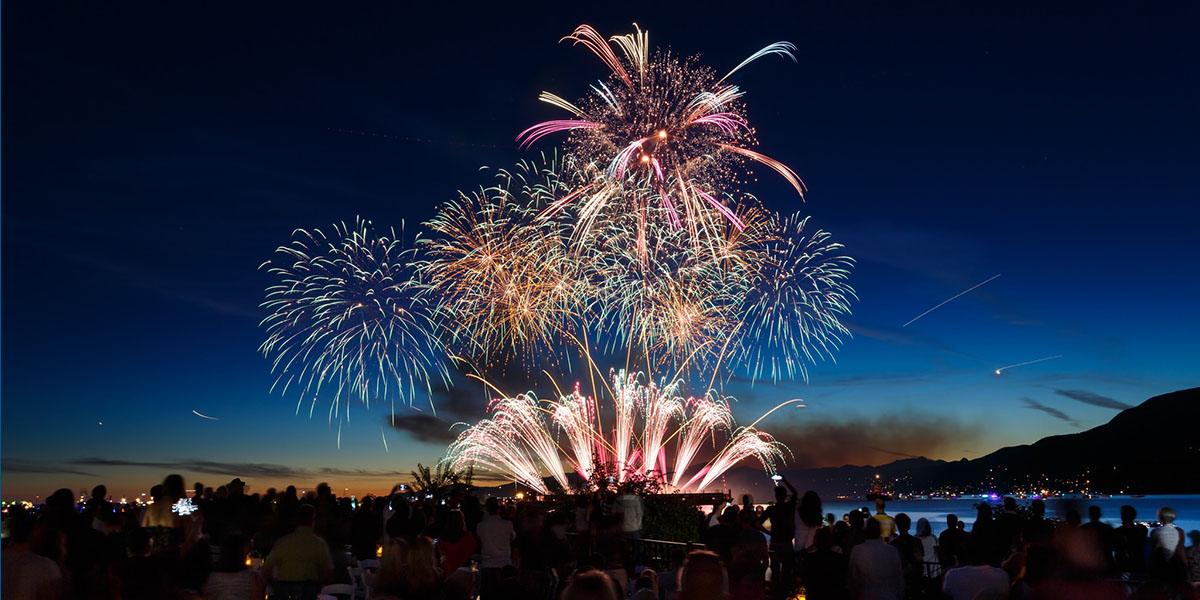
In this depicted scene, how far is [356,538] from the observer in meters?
11.8

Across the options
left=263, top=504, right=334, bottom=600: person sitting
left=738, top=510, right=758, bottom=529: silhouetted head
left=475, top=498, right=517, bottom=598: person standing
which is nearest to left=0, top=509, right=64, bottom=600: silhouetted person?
left=263, top=504, right=334, bottom=600: person sitting

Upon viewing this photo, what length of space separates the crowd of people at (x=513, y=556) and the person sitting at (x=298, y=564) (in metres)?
0.01

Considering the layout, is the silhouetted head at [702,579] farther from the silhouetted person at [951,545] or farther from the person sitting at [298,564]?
the silhouetted person at [951,545]

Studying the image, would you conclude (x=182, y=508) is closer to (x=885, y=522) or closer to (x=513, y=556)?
(x=513, y=556)

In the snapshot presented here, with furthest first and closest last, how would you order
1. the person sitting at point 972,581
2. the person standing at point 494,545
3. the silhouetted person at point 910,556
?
the silhouetted person at point 910,556 < the person standing at point 494,545 < the person sitting at point 972,581

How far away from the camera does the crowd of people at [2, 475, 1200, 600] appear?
239 inches

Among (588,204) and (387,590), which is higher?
(588,204)

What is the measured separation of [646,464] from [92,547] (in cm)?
2016

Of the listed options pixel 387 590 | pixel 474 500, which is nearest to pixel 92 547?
pixel 387 590

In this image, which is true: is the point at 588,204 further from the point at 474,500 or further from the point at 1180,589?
the point at 1180,589

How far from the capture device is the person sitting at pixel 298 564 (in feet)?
27.0

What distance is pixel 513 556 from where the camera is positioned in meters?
11.3

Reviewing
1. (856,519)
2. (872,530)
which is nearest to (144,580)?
(872,530)

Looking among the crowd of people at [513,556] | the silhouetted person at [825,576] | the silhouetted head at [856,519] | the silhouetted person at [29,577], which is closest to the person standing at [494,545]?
the crowd of people at [513,556]
